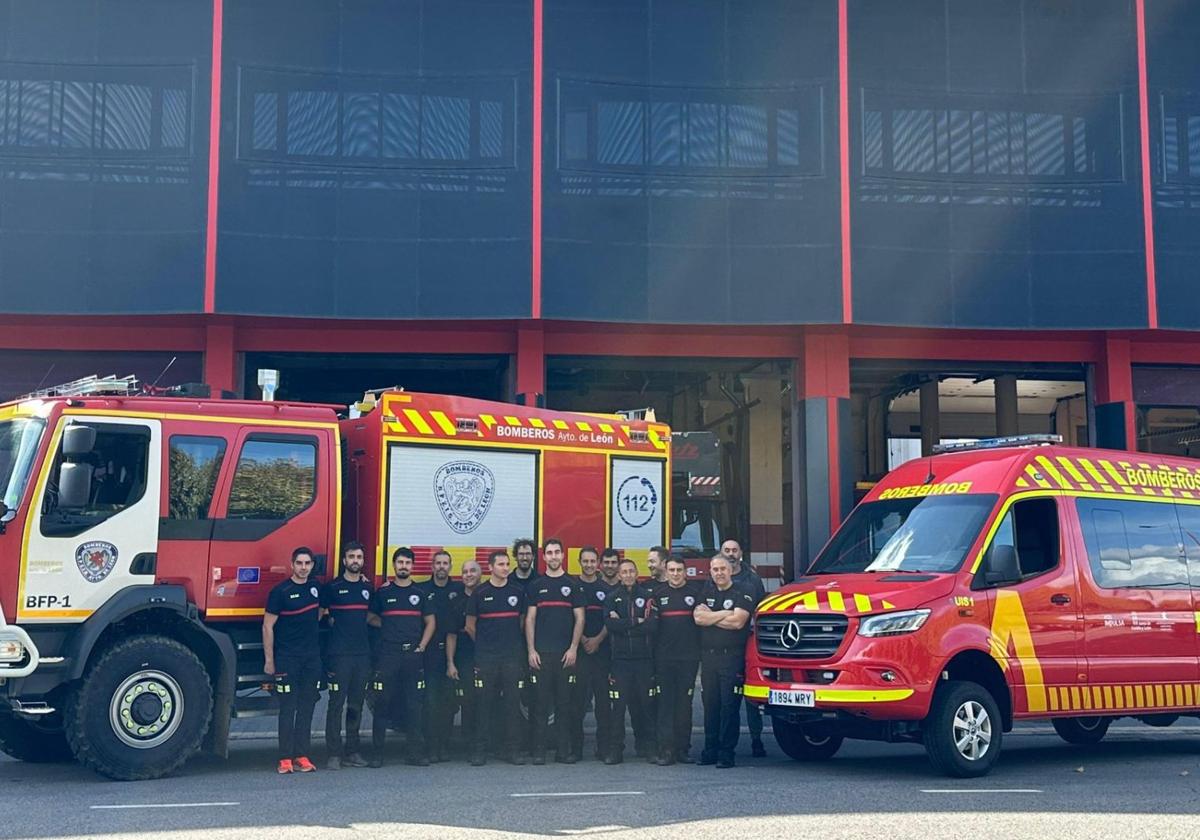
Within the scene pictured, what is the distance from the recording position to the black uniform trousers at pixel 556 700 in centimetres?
1119

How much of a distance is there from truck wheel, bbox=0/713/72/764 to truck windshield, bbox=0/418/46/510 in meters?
2.24

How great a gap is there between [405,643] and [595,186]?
34.9 feet

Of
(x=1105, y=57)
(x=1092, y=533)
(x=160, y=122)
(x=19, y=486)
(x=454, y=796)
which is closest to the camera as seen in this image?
(x=454, y=796)

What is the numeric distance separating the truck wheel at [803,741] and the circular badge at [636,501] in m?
3.11

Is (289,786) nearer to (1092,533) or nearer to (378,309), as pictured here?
(1092,533)

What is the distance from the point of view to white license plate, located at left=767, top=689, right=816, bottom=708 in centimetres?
991

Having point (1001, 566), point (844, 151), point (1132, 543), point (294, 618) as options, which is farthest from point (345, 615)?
point (844, 151)

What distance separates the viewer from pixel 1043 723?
48.4 feet

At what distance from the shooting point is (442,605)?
11125 millimetres

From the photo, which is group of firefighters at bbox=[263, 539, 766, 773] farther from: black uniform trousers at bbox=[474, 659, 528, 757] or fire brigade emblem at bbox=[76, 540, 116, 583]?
fire brigade emblem at bbox=[76, 540, 116, 583]

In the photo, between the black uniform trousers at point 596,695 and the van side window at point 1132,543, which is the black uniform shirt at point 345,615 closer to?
the black uniform trousers at point 596,695

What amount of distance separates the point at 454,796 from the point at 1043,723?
8265mm

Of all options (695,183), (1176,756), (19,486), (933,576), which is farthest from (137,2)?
(1176,756)

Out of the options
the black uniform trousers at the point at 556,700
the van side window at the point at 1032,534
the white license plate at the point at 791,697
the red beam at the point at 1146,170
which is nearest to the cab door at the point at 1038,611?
the van side window at the point at 1032,534
